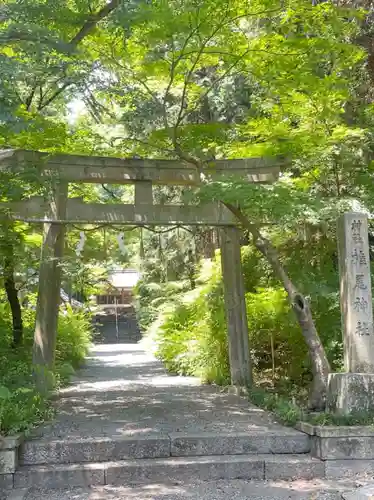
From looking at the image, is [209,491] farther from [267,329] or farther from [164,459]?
[267,329]

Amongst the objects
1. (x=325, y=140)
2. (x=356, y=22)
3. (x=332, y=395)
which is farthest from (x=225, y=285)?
(x=356, y=22)

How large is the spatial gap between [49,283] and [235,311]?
3.24 m

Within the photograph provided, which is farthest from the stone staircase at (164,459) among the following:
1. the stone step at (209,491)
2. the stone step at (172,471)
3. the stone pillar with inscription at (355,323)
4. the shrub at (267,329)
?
the shrub at (267,329)

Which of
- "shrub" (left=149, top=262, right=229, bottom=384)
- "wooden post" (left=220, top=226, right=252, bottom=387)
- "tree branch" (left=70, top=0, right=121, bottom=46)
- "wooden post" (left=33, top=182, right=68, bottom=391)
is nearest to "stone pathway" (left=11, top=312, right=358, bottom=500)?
"wooden post" (left=33, top=182, right=68, bottom=391)

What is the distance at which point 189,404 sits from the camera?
882cm

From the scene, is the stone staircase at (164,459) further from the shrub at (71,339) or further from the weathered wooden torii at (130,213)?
the shrub at (71,339)

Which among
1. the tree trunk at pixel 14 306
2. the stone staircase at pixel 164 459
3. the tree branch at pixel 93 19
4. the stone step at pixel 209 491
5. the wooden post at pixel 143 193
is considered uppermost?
the tree branch at pixel 93 19

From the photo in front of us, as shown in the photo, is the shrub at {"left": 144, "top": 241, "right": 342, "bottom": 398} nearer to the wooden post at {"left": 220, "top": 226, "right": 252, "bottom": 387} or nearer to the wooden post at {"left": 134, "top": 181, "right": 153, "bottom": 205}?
the wooden post at {"left": 220, "top": 226, "right": 252, "bottom": 387}

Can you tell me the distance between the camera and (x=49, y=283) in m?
9.57

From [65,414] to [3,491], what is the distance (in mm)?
2448

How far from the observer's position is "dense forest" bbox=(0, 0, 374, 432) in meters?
6.98

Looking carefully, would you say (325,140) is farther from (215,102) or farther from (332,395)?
(215,102)

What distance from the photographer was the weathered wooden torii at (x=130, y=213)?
934cm

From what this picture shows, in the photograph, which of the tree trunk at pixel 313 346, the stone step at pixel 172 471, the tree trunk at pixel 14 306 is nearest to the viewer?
the stone step at pixel 172 471
